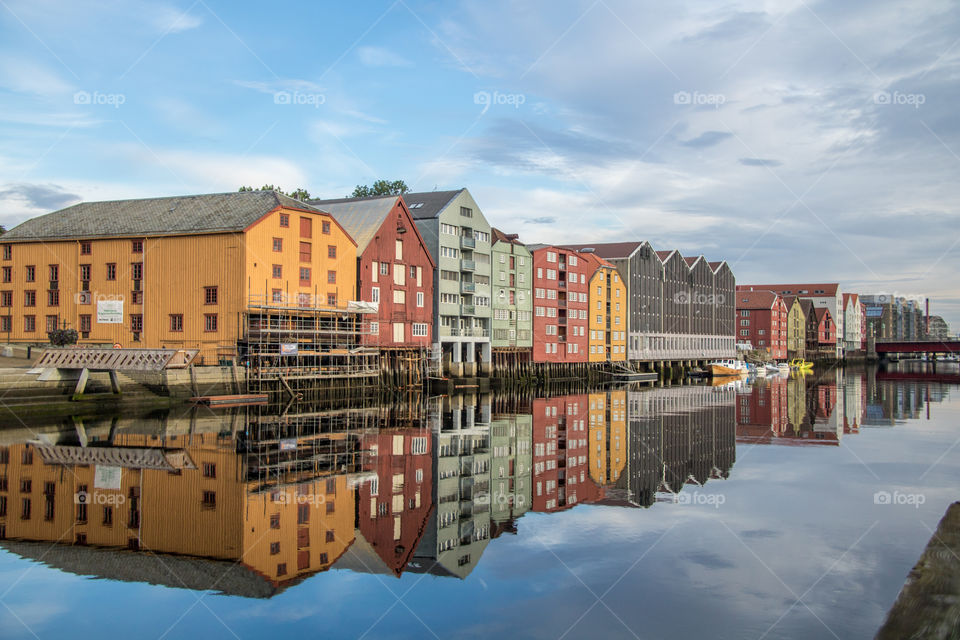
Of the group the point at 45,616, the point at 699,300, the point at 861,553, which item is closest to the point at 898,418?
the point at 861,553

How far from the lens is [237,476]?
77.5ft

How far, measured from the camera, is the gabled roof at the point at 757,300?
497 ft

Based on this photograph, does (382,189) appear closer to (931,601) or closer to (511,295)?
(511,295)

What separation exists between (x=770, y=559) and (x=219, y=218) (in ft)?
157

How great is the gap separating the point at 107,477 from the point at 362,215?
152 feet

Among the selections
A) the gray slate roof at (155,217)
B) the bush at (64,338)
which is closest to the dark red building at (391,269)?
the gray slate roof at (155,217)

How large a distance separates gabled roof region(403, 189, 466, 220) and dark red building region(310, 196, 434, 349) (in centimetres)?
505
